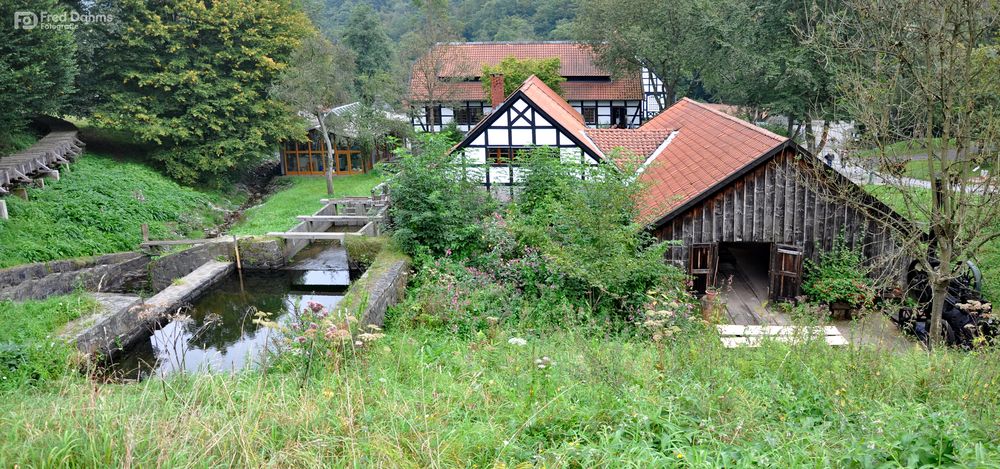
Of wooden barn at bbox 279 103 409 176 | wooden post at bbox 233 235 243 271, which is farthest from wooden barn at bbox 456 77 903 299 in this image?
wooden barn at bbox 279 103 409 176

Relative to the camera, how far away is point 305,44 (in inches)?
822

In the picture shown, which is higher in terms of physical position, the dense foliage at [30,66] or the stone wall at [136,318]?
the dense foliage at [30,66]

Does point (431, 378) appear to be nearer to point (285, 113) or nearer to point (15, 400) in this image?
point (15, 400)

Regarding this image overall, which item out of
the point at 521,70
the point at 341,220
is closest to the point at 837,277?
the point at 341,220

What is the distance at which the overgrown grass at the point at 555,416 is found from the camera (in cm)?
344

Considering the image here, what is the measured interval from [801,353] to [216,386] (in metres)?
4.93

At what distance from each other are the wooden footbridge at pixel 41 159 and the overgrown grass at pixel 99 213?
0.34m

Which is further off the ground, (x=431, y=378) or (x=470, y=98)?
(x=470, y=98)

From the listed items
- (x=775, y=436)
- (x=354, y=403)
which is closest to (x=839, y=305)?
(x=775, y=436)

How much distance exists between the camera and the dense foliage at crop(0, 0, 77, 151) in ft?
49.9

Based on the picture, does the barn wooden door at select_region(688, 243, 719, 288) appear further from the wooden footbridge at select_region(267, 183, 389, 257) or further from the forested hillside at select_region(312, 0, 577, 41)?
the forested hillside at select_region(312, 0, 577, 41)

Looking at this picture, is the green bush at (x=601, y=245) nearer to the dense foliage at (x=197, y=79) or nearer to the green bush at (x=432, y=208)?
the green bush at (x=432, y=208)

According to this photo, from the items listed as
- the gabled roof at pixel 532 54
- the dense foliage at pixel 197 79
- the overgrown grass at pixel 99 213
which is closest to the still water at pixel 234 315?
the overgrown grass at pixel 99 213

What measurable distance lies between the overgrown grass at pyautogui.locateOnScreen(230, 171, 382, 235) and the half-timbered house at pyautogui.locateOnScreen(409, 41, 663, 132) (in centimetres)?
492
